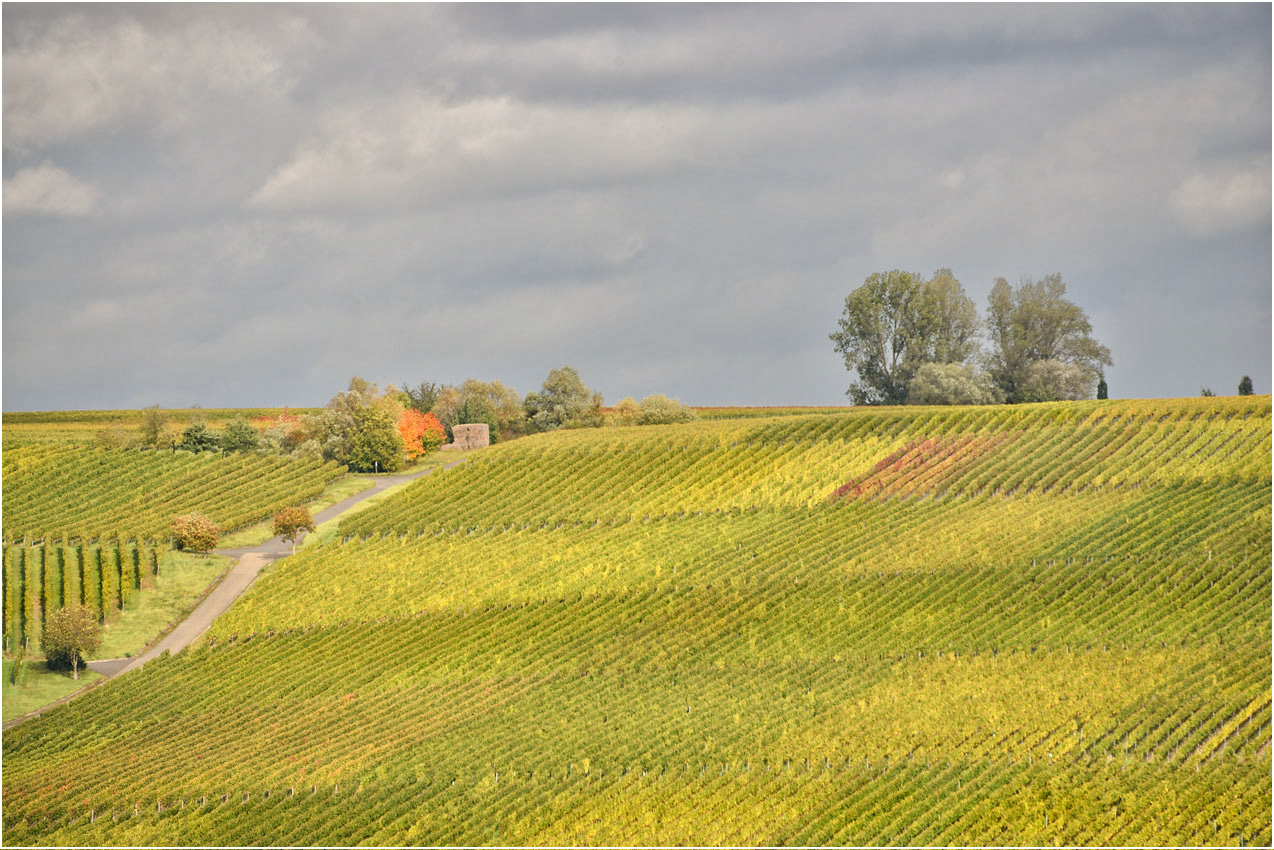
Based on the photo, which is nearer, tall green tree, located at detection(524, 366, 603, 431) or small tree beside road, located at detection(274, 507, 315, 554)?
small tree beside road, located at detection(274, 507, 315, 554)

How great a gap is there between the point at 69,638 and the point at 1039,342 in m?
80.6

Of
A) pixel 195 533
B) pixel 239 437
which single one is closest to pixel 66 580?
pixel 195 533

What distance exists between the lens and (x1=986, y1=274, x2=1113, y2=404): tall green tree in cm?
10244

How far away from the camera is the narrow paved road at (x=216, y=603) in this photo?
52250 mm

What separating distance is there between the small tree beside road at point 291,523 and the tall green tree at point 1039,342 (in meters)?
60.9

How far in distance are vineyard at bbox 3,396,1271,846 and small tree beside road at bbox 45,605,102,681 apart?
2.67 m

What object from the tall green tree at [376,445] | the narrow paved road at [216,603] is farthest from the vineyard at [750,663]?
the tall green tree at [376,445]

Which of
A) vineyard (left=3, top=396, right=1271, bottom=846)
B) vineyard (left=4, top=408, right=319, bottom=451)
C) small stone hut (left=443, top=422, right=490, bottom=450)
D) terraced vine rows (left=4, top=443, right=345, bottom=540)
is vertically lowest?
vineyard (left=3, top=396, right=1271, bottom=846)

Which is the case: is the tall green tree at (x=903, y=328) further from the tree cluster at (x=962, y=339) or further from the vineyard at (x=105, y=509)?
the vineyard at (x=105, y=509)

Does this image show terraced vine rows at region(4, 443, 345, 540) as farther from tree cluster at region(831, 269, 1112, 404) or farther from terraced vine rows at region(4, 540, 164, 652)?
tree cluster at region(831, 269, 1112, 404)

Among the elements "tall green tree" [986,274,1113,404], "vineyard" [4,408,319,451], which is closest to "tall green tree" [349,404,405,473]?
"vineyard" [4,408,319,451]

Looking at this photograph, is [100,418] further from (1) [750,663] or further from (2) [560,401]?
(1) [750,663]

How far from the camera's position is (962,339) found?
10800 centimetres

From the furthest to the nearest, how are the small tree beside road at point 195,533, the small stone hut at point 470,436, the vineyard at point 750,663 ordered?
the small stone hut at point 470,436 < the small tree beside road at point 195,533 < the vineyard at point 750,663
